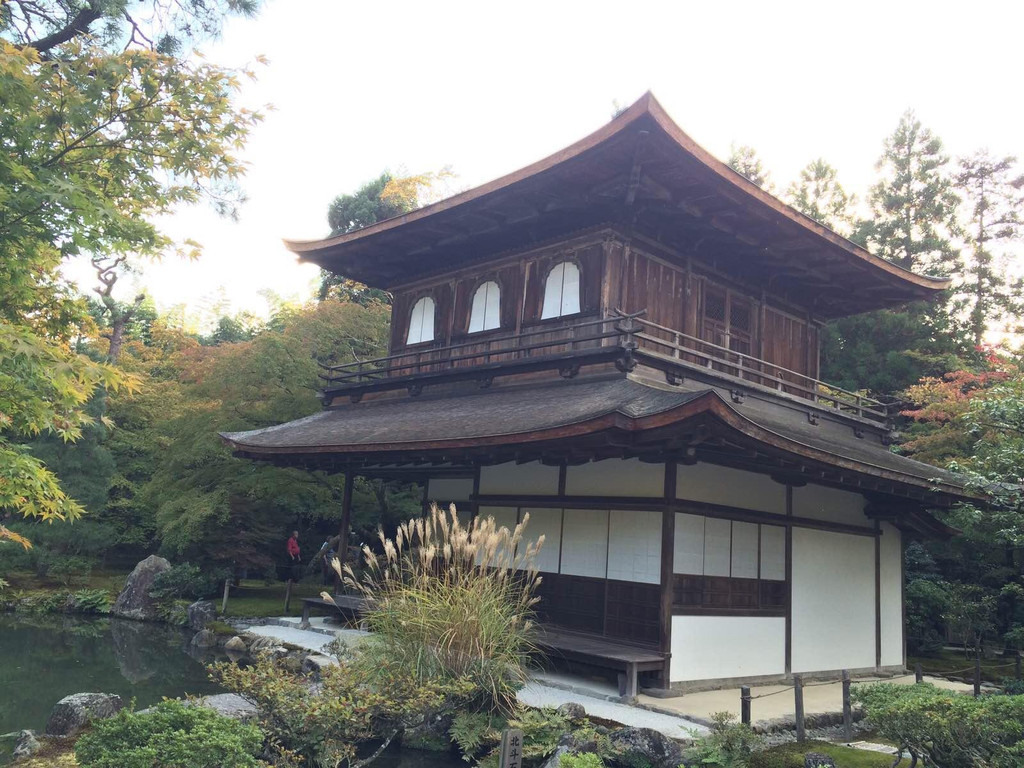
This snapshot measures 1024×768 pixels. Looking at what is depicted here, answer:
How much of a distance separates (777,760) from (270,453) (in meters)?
8.70

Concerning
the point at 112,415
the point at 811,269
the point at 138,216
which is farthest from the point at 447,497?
the point at 112,415

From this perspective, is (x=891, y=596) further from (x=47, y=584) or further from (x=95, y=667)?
(x=47, y=584)

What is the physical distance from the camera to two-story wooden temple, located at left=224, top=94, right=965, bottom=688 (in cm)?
915

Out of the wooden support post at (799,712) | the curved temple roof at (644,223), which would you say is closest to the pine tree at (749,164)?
the curved temple roof at (644,223)

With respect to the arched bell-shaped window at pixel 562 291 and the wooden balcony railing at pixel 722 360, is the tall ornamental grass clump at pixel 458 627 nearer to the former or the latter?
A: the wooden balcony railing at pixel 722 360

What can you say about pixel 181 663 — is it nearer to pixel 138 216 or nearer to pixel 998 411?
pixel 138 216

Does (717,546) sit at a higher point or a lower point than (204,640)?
higher

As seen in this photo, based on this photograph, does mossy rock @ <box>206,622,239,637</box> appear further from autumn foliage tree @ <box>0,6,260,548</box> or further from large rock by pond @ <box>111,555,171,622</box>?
autumn foliage tree @ <box>0,6,260,548</box>

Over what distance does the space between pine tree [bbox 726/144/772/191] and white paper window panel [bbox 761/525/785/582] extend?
23216 millimetres

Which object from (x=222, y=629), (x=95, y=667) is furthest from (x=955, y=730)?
(x=222, y=629)

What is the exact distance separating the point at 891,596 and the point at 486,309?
794cm

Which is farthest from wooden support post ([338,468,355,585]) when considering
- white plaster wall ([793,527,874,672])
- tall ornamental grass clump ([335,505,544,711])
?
white plaster wall ([793,527,874,672])

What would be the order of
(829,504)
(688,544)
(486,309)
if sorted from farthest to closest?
1. (486,309)
2. (829,504)
3. (688,544)

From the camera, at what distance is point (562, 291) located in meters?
12.0
